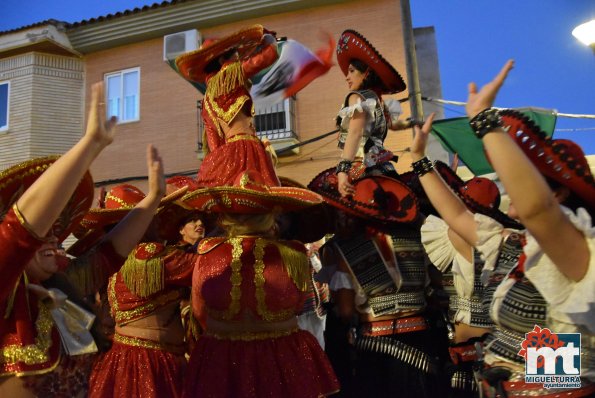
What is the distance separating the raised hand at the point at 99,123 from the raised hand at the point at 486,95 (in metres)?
1.30

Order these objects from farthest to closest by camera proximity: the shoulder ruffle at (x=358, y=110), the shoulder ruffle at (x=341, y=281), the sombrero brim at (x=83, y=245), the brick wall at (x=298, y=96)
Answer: the brick wall at (x=298, y=96) → the shoulder ruffle at (x=358, y=110) → the shoulder ruffle at (x=341, y=281) → the sombrero brim at (x=83, y=245)

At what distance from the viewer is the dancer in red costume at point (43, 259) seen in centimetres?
169

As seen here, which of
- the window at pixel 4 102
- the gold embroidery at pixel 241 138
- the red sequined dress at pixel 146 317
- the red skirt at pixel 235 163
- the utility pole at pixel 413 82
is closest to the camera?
the red skirt at pixel 235 163

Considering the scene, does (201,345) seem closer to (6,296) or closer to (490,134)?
(6,296)

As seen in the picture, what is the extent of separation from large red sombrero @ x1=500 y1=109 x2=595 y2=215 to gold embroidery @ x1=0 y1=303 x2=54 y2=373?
197 centimetres

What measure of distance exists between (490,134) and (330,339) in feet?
8.07

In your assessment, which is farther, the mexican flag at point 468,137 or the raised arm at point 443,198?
the mexican flag at point 468,137

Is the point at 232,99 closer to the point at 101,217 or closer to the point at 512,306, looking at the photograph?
the point at 101,217

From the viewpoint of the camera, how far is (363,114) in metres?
3.62

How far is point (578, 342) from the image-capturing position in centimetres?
195

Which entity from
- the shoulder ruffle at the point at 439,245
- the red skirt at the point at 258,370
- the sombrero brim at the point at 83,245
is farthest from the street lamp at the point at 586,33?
the sombrero brim at the point at 83,245

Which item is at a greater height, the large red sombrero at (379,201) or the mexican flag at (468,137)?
the mexican flag at (468,137)

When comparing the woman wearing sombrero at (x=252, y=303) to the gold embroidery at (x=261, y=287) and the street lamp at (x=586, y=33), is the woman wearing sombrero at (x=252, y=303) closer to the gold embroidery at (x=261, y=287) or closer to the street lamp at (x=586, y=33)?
the gold embroidery at (x=261, y=287)

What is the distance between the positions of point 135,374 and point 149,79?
11583 millimetres
